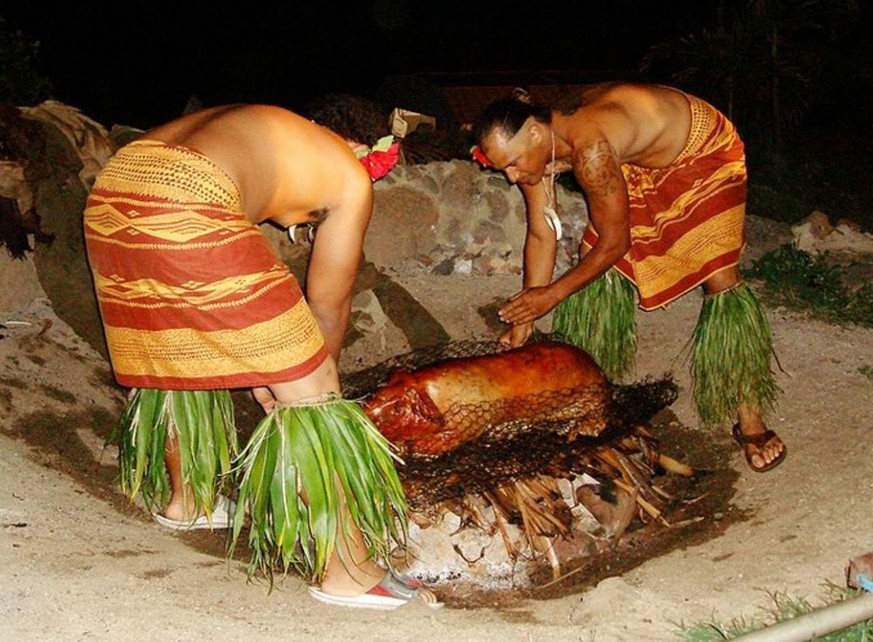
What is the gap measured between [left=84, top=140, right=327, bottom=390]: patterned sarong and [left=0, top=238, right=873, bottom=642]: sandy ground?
491 mm

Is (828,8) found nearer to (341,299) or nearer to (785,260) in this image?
(785,260)

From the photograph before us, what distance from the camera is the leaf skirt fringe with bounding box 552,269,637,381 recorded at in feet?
11.9

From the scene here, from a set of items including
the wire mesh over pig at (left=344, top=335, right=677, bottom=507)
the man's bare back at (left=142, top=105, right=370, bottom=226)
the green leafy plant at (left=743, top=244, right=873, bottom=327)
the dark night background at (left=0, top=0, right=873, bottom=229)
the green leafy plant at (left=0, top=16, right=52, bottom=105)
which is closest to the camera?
the man's bare back at (left=142, top=105, right=370, bottom=226)

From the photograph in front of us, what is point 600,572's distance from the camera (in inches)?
114

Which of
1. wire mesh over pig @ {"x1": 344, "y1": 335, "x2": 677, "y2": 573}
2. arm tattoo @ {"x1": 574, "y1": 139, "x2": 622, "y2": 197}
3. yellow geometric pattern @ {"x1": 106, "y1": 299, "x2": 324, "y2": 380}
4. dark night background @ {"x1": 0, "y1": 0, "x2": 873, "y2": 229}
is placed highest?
arm tattoo @ {"x1": 574, "y1": 139, "x2": 622, "y2": 197}

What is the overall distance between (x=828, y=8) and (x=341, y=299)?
7.98 m

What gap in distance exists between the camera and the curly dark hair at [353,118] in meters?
2.45

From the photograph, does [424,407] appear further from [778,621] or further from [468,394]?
[778,621]

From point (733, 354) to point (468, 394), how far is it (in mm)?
1026

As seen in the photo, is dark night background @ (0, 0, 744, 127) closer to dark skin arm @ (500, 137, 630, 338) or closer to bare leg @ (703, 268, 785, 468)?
bare leg @ (703, 268, 785, 468)

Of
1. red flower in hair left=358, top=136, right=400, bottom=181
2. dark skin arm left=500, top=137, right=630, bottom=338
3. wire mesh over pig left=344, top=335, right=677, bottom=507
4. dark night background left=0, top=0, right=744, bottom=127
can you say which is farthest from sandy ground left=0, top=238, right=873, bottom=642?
dark night background left=0, top=0, right=744, bottom=127

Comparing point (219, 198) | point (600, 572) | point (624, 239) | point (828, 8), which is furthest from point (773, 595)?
point (828, 8)

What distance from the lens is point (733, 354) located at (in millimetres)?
3350

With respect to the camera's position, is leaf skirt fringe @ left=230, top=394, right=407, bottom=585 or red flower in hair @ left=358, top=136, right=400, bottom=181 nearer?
leaf skirt fringe @ left=230, top=394, right=407, bottom=585
